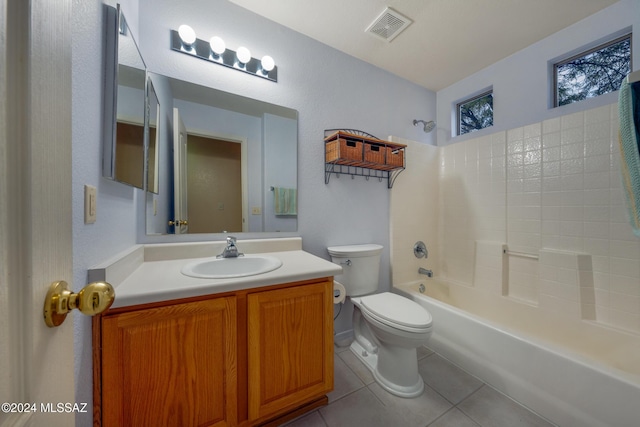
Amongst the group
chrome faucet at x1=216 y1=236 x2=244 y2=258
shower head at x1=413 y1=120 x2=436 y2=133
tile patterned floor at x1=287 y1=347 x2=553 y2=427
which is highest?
shower head at x1=413 y1=120 x2=436 y2=133

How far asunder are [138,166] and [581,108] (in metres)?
2.85

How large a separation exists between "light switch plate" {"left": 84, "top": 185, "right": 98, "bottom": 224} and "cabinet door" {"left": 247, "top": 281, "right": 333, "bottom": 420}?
2.02ft

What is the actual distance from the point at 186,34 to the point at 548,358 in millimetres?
2671

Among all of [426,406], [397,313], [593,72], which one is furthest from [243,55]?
[593,72]

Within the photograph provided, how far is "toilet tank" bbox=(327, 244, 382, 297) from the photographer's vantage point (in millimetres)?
1744

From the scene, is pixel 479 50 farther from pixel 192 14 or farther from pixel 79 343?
pixel 79 343

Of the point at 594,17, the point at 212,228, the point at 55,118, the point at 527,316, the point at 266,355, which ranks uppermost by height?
the point at 594,17

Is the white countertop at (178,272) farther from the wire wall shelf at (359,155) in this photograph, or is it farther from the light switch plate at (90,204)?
the wire wall shelf at (359,155)

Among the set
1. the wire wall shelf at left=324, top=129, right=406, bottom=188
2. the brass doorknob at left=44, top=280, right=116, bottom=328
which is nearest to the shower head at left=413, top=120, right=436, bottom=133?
the wire wall shelf at left=324, top=129, right=406, bottom=188

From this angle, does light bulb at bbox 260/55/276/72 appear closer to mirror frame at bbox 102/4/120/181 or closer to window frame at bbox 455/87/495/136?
mirror frame at bbox 102/4/120/181

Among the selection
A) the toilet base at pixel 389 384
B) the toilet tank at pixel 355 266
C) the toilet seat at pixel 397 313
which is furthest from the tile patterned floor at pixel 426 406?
the toilet tank at pixel 355 266

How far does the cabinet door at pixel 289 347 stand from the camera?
3.34ft

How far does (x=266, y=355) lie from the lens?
1.05 meters

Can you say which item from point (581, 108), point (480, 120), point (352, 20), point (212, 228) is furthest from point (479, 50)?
point (212, 228)
